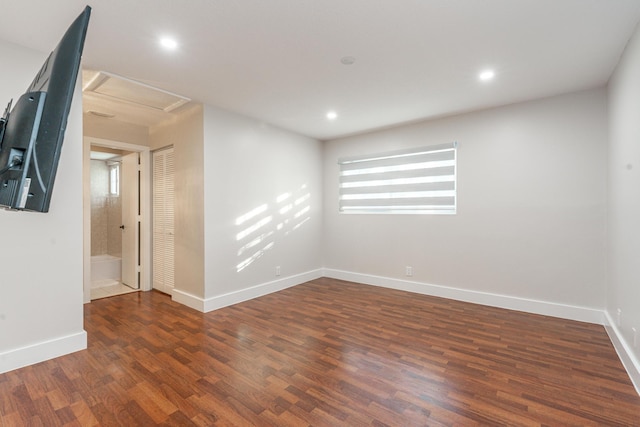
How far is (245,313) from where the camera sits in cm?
368

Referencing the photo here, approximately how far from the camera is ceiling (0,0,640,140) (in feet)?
6.49

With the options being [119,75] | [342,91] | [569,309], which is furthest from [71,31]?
[569,309]

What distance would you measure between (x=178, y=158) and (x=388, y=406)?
3.76m

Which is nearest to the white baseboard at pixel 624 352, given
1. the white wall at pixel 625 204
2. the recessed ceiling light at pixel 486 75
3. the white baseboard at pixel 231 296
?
the white wall at pixel 625 204

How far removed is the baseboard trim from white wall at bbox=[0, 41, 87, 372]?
12.5ft

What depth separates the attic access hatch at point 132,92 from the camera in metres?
3.03

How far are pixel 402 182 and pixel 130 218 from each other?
14.1ft

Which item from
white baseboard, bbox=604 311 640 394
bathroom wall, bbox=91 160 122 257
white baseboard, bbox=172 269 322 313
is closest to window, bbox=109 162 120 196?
bathroom wall, bbox=91 160 122 257

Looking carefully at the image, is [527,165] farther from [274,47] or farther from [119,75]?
[119,75]

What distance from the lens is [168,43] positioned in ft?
7.81

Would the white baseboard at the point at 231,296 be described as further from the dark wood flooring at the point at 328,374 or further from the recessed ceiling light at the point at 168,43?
the recessed ceiling light at the point at 168,43

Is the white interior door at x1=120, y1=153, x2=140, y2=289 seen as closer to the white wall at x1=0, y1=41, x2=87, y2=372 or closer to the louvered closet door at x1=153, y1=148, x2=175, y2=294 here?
the louvered closet door at x1=153, y1=148, x2=175, y2=294

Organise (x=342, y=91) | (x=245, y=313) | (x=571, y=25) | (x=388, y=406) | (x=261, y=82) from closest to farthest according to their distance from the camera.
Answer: (x=388, y=406) < (x=571, y=25) < (x=261, y=82) < (x=342, y=91) < (x=245, y=313)

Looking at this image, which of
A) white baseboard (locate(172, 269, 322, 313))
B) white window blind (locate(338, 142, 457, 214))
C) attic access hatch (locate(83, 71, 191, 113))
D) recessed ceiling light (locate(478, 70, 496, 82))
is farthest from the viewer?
white window blind (locate(338, 142, 457, 214))
